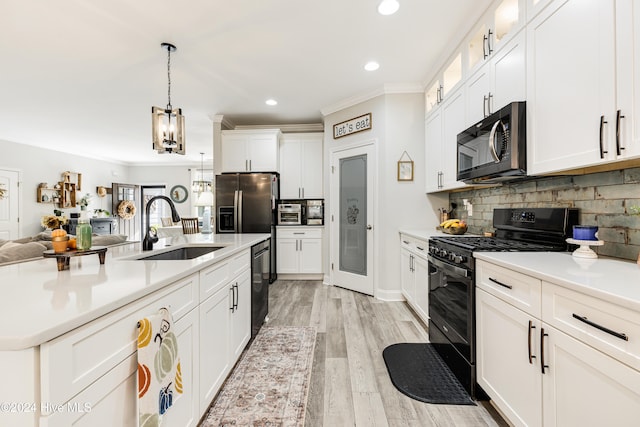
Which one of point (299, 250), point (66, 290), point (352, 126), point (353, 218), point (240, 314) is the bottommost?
point (240, 314)

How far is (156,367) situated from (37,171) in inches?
326

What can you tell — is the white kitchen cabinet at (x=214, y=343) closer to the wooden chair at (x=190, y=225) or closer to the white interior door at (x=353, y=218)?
the white interior door at (x=353, y=218)

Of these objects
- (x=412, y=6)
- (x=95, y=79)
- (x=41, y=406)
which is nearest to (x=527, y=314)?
(x=41, y=406)

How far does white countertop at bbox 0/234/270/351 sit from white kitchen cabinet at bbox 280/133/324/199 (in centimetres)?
356

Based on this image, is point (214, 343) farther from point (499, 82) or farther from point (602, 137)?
point (499, 82)

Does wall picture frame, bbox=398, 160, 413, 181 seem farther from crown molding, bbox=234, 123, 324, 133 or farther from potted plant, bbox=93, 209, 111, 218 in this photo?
potted plant, bbox=93, 209, 111, 218

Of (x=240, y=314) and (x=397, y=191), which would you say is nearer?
(x=240, y=314)

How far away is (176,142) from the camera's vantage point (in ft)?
8.29

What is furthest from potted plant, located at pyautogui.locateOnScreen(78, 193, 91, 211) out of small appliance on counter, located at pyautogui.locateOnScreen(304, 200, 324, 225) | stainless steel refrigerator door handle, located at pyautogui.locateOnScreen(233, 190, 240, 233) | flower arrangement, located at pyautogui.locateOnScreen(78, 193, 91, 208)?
small appliance on counter, located at pyautogui.locateOnScreen(304, 200, 324, 225)

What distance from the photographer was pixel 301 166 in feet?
16.4

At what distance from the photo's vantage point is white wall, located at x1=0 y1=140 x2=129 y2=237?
6074mm

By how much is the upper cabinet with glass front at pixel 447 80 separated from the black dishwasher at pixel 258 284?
7.98 feet

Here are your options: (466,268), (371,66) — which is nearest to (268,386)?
(466,268)

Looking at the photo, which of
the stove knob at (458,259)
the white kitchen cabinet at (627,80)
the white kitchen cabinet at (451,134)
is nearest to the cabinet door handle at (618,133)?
the white kitchen cabinet at (627,80)
